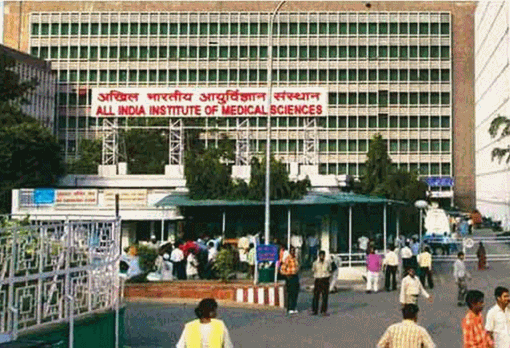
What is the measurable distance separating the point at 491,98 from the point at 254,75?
25782 millimetres

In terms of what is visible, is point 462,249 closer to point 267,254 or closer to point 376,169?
point 376,169

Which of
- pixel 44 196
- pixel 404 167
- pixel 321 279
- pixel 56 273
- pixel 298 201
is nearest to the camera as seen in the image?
pixel 56 273

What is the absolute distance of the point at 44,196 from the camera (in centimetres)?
3869

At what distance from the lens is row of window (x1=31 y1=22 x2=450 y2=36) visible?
9594cm

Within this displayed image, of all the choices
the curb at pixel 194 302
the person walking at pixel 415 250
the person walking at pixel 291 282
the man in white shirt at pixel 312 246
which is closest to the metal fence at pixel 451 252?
the person walking at pixel 415 250

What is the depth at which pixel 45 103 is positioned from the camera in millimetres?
93562

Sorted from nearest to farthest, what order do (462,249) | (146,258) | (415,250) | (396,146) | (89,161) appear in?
(146,258) < (415,250) < (462,249) < (89,161) < (396,146)

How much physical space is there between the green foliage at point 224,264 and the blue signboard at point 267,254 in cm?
72

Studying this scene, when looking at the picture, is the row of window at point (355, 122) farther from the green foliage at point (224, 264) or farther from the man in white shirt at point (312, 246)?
the green foliage at point (224, 264)

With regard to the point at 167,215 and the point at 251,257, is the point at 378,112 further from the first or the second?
the point at 251,257

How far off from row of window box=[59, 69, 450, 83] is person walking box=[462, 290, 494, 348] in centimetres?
8668

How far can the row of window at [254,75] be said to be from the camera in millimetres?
95062

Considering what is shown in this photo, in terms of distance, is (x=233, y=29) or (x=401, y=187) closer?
(x=401, y=187)

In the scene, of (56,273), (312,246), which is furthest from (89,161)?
(56,273)
